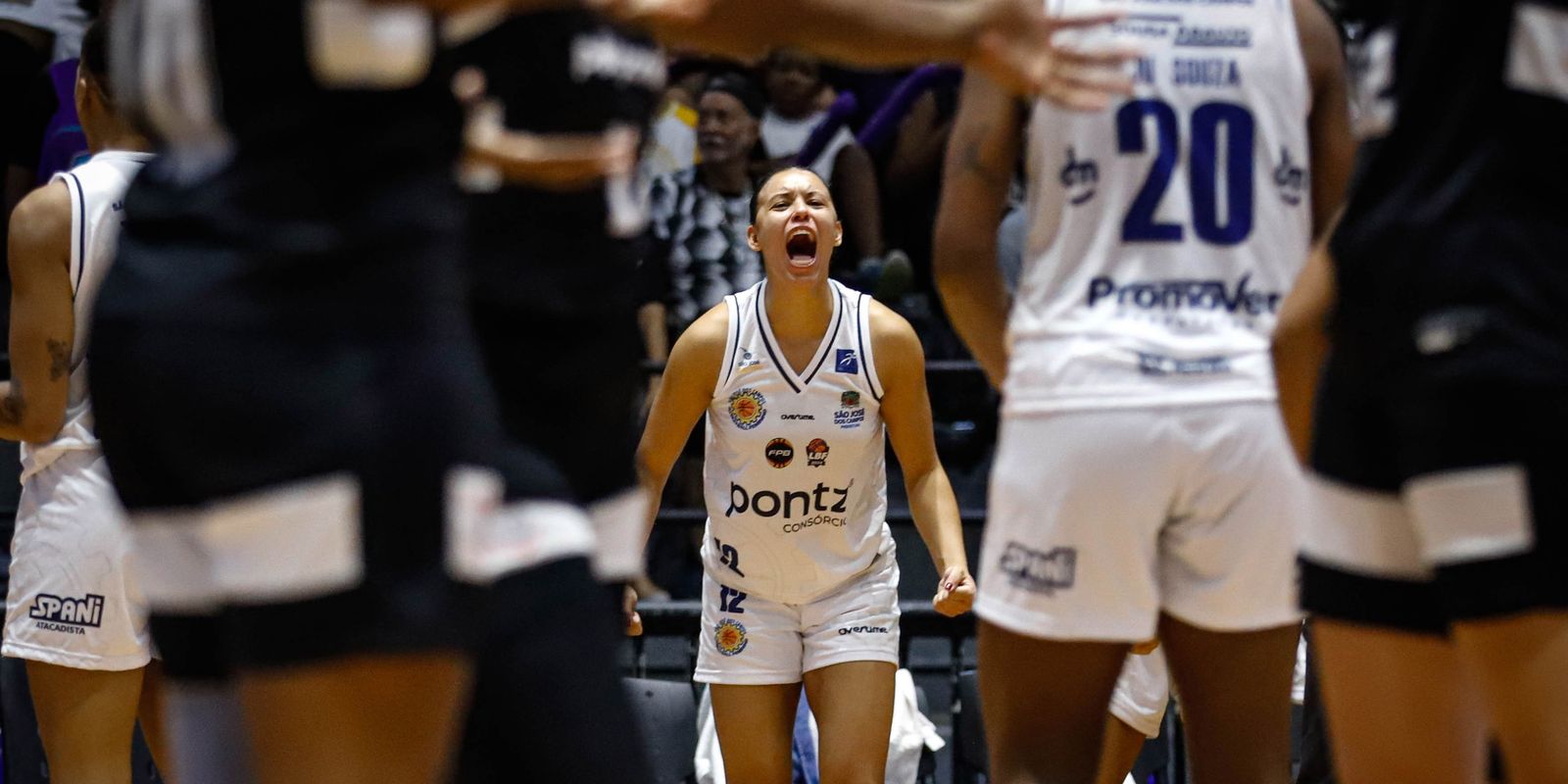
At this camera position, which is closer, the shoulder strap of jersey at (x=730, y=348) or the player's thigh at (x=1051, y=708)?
the player's thigh at (x=1051, y=708)

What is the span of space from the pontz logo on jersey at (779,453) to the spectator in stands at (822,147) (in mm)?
2542

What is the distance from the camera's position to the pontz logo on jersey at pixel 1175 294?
3115 millimetres

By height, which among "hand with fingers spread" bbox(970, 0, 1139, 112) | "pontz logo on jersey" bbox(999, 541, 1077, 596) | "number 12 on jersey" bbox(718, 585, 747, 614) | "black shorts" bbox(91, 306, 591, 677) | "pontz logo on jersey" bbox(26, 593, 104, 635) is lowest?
"number 12 on jersey" bbox(718, 585, 747, 614)

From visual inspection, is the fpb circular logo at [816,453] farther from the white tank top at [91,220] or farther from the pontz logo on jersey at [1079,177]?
the pontz logo on jersey at [1079,177]

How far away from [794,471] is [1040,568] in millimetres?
2937

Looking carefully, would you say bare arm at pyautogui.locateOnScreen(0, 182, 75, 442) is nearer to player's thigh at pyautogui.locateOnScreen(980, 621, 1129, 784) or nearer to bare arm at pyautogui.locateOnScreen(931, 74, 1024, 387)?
bare arm at pyautogui.locateOnScreen(931, 74, 1024, 387)

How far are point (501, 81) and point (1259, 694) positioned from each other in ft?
5.80

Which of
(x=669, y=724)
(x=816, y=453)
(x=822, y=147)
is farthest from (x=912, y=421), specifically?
(x=822, y=147)

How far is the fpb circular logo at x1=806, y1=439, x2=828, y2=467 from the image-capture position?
6000mm

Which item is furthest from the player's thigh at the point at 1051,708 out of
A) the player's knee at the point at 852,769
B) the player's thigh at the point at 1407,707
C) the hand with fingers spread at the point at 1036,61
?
the player's knee at the point at 852,769

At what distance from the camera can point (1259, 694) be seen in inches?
130

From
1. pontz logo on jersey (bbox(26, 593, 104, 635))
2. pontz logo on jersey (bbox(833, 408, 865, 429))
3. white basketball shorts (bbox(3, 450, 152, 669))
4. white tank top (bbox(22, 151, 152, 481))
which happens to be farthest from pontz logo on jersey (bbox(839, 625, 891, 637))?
white tank top (bbox(22, 151, 152, 481))

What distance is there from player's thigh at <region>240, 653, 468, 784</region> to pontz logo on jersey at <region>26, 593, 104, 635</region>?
337 cm

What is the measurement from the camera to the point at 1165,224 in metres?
3.13
